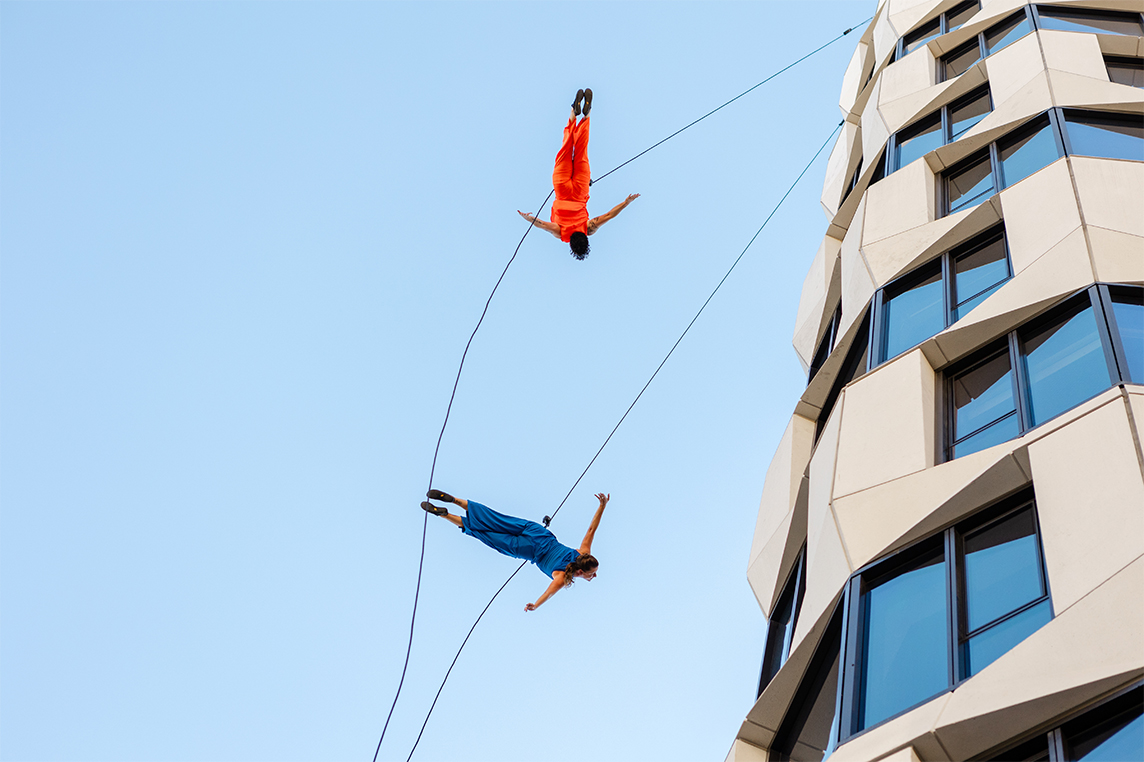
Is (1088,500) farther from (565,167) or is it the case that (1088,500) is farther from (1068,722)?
(565,167)

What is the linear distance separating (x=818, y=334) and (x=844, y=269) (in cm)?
165

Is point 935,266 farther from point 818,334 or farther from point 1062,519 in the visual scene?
point 1062,519

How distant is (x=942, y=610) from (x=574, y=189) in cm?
902

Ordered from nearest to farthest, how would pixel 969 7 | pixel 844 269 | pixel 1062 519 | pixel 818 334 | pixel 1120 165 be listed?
pixel 1062 519
pixel 1120 165
pixel 844 269
pixel 818 334
pixel 969 7

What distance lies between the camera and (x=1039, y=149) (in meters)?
12.9

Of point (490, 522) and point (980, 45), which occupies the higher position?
point (980, 45)

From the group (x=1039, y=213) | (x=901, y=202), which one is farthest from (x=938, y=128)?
(x=1039, y=213)

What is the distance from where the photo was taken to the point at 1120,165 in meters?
11.7

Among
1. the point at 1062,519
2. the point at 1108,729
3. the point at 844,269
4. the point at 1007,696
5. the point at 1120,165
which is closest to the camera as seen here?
the point at 1108,729

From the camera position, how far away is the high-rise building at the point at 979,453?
6.96 meters

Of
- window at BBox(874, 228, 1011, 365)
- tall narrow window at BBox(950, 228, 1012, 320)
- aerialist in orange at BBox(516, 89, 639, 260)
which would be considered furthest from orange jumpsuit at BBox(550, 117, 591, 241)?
tall narrow window at BBox(950, 228, 1012, 320)

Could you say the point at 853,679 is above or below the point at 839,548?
below

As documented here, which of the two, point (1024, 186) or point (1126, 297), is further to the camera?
point (1024, 186)

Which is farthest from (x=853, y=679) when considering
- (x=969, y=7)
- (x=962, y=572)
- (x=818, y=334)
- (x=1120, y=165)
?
(x=969, y=7)
